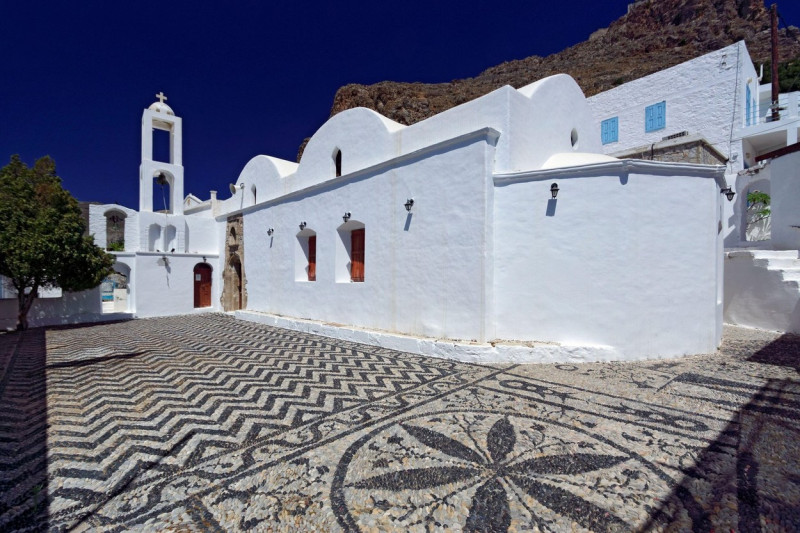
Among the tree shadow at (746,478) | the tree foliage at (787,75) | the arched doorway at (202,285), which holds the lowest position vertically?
the tree shadow at (746,478)

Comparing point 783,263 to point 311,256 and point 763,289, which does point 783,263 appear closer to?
point 763,289

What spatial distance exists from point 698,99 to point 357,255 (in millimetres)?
13885

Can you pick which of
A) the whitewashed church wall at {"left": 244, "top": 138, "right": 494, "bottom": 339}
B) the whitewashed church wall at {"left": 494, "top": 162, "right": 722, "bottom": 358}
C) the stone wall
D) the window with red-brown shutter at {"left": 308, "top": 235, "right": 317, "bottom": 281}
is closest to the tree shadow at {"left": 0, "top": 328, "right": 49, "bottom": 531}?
the whitewashed church wall at {"left": 244, "top": 138, "right": 494, "bottom": 339}

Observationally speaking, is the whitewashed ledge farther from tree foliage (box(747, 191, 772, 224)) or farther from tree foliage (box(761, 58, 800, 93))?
tree foliage (box(761, 58, 800, 93))

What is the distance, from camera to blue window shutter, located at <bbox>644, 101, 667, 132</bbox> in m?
13.3

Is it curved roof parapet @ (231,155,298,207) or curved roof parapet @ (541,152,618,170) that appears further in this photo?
curved roof parapet @ (231,155,298,207)

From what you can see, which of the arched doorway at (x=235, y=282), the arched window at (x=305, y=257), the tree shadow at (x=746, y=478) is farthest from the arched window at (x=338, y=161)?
the tree shadow at (x=746, y=478)

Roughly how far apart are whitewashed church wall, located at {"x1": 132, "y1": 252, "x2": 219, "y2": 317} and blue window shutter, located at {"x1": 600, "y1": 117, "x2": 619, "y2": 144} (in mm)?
17142

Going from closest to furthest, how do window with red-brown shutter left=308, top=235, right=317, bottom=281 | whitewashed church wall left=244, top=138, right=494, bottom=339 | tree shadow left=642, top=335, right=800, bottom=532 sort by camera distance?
tree shadow left=642, top=335, right=800, bottom=532
whitewashed church wall left=244, top=138, right=494, bottom=339
window with red-brown shutter left=308, top=235, right=317, bottom=281

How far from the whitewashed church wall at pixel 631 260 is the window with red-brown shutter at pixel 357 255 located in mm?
4377

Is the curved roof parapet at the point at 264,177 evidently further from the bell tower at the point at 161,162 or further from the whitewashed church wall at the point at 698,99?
the whitewashed church wall at the point at 698,99

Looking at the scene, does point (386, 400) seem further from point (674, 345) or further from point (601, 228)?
point (674, 345)

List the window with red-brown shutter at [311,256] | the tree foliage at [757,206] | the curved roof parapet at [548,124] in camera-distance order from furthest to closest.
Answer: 1. the tree foliage at [757,206]
2. the window with red-brown shutter at [311,256]
3. the curved roof parapet at [548,124]

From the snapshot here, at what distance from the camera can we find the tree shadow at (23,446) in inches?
83.4
